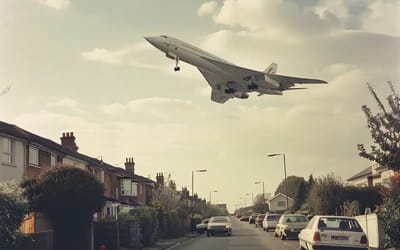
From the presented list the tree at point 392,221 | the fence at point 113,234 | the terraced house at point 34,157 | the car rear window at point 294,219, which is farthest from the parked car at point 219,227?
the tree at point 392,221

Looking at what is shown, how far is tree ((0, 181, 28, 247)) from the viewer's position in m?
16.8

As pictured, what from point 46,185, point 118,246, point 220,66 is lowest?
point 118,246

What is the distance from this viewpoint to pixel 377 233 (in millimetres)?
26984

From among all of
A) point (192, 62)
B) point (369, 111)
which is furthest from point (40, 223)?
point (369, 111)

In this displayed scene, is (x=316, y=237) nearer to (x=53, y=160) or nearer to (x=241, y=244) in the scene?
(x=241, y=244)

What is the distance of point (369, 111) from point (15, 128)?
17.5 metres

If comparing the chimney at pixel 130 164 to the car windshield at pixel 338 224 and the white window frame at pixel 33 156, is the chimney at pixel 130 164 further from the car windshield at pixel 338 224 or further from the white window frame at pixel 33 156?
the car windshield at pixel 338 224

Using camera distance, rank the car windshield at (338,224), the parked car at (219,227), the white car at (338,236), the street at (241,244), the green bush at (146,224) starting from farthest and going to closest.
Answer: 1. the parked car at (219,227)
2. the green bush at (146,224)
3. the street at (241,244)
4. the car windshield at (338,224)
5. the white car at (338,236)

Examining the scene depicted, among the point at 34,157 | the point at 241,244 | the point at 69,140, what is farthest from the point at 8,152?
the point at 69,140

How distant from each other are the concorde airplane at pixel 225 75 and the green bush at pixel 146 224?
989 cm

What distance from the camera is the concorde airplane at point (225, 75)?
27.7 m

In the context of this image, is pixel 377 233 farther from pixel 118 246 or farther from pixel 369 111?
pixel 118 246

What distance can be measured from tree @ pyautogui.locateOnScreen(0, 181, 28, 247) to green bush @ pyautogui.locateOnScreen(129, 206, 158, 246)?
18.5 m

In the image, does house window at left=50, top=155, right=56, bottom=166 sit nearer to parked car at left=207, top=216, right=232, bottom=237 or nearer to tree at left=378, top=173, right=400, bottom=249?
parked car at left=207, top=216, right=232, bottom=237
